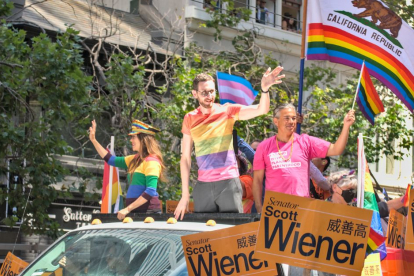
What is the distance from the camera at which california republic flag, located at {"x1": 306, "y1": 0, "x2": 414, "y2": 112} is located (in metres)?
8.86

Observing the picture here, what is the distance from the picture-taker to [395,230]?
282 inches

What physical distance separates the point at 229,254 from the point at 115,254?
0.76 metres

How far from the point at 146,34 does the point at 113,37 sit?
69.6 inches

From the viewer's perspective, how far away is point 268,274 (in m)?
5.12

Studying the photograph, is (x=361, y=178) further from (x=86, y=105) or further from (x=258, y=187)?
(x=86, y=105)

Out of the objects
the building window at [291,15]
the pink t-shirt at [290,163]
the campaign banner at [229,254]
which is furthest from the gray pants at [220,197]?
the building window at [291,15]

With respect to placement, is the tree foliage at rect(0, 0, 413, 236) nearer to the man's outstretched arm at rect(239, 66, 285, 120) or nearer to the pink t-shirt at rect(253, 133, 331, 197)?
the pink t-shirt at rect(253, 133, 331, 197)

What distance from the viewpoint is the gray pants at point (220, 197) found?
6.46 meters

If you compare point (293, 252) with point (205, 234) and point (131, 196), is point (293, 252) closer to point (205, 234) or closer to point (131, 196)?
point (205, 234)

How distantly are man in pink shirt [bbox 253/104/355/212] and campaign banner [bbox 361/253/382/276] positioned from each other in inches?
33.6

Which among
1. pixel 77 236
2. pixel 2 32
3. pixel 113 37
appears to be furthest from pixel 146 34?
pixel 77 236

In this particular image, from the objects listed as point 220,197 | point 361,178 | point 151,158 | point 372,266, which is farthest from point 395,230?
point 151,158

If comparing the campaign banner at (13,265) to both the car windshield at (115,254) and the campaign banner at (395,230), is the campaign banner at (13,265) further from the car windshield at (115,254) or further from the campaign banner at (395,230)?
the campaign banner at (395,230)

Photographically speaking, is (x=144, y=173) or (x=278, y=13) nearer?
(x=144, y=173)
